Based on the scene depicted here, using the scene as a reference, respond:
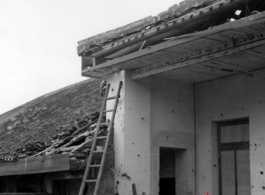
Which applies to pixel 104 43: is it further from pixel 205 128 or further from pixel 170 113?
pixel 205 128

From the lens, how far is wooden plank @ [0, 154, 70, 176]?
9.95 metres

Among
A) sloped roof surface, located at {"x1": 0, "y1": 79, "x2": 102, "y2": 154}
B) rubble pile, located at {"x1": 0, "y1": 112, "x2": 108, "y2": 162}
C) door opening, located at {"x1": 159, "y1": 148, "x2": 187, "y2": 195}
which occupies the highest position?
sloped roof surface, located at {"x1": 0, "y1": 79, "x2": 102, "y2": 154}

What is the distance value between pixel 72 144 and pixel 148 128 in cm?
166

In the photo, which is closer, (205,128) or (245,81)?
(245,81)

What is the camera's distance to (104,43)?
10.3 m

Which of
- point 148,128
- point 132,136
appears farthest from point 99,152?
point 148,128

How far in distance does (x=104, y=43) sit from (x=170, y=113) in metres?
2.05

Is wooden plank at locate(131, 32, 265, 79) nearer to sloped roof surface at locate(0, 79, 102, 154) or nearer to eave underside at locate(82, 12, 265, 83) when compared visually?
eave underside at locate(82, 12, 265, 83)

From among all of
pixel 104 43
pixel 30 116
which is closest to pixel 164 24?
pixel 104 43

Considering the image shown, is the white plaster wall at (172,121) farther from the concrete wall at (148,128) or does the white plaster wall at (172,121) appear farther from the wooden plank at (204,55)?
the wooden plank at (204,55)

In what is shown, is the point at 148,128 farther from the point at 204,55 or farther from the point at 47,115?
the point at 47,115

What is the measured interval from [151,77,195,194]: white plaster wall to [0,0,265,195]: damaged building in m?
0.02

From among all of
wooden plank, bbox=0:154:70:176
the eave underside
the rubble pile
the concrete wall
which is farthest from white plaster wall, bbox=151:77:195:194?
wooden plank, bbox=0:154:70:176

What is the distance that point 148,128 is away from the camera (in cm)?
1044
